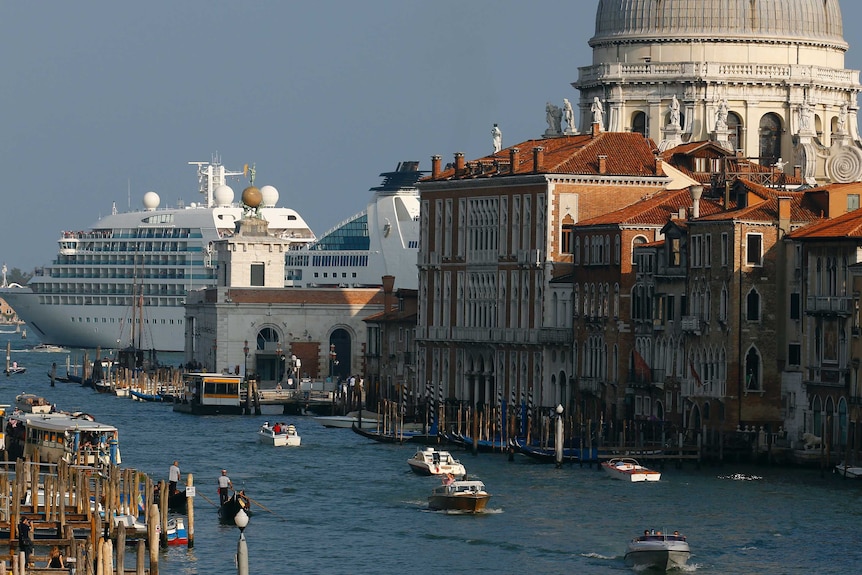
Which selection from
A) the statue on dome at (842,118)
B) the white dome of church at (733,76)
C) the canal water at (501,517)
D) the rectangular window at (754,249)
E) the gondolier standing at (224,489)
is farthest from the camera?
the statue on dome at (842,118)

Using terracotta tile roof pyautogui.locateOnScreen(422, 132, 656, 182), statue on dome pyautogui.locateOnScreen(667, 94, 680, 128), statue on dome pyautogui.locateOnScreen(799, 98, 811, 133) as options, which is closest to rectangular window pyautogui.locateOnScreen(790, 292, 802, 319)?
terracotta tile roof pyautogui.locateOnScreen(422, 132, 656, 182)

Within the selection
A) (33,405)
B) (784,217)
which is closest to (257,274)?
(33,405)

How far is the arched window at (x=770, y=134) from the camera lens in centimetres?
9275

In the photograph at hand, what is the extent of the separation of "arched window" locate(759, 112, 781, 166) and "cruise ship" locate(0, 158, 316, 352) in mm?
59113

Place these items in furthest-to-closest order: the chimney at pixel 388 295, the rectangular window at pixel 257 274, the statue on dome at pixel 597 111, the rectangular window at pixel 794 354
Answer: the rectangular window at pixel 257 274
the chimney at pixel 388 295
the statue on dome at pixel 597 111
the rectangular window at pixel 794 354

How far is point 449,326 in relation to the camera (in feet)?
273

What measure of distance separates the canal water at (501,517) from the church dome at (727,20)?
2460cm

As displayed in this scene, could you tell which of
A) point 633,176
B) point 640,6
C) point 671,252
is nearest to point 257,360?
point 640,6

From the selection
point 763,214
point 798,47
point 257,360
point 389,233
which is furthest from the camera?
point 389,233

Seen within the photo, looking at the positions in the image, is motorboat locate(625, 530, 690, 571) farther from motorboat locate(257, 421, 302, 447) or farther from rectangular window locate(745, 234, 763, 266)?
motorboat locate(257, 421, 302, 447)

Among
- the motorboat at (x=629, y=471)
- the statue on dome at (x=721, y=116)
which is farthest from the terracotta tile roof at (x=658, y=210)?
the statue on dome at (x=721, y=116)

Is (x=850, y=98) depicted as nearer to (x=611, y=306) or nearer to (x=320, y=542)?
(x=611, y=306)

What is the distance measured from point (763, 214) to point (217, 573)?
70.8 feet

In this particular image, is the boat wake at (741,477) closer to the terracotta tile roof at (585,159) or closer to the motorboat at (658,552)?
the motorboat at (658,552)
